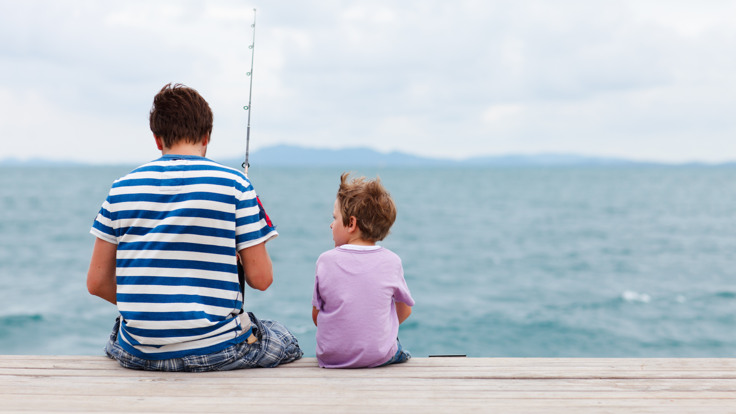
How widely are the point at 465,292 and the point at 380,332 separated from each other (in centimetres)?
1440

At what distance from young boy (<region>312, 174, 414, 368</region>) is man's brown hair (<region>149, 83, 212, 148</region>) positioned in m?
0.65

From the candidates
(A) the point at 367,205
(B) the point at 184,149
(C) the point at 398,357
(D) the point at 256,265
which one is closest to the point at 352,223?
(A) the point at 367,205

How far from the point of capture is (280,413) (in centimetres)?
215

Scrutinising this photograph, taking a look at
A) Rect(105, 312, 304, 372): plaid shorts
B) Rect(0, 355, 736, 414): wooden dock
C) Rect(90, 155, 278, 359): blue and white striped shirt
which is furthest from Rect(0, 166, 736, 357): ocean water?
Rect(90, 155, 278, 359): blue and white striped shirt

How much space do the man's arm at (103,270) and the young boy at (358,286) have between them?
2.73ft

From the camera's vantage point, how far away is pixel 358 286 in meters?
2.64

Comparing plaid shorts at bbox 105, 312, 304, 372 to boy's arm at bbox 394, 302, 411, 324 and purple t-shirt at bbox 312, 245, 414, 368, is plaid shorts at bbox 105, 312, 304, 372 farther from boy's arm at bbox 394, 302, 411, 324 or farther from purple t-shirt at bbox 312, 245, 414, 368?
boy's arm at bbox 394, 302, 411, 324

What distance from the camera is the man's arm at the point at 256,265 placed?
2502 millimetres

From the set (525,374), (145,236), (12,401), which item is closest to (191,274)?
(145,236)

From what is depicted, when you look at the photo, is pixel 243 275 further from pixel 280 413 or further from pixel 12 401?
pixel 12 401

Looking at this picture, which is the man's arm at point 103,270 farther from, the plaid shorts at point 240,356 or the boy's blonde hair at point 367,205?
the boy's blonde hair at point 367,205

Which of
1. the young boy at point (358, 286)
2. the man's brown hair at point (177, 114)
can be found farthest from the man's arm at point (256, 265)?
the man's brown hair at point (177, 114)

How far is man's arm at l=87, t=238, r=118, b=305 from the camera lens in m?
Answer: 2.49

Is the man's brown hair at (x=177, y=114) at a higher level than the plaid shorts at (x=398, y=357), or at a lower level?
higher
